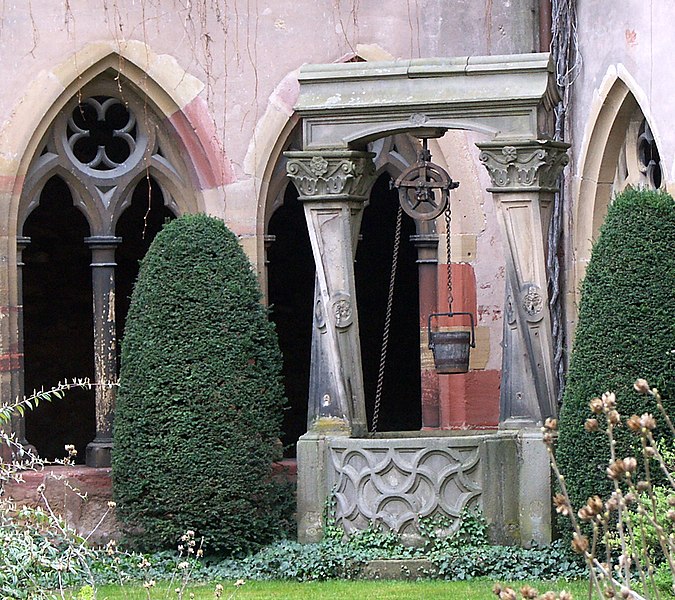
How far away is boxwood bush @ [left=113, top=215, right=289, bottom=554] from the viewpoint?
8.34 m

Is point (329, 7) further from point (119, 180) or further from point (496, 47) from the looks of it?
point (119, 180)

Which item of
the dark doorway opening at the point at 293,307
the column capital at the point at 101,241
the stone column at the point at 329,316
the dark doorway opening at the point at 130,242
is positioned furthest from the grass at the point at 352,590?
the dark doorway opening at the point at 130,242

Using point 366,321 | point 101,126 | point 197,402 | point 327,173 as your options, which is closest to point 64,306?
point 366,321

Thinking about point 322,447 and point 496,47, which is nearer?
point 322,447

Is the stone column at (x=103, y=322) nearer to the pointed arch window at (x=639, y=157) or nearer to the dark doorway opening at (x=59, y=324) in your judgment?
the pointed arch window at (x=639, y=157)

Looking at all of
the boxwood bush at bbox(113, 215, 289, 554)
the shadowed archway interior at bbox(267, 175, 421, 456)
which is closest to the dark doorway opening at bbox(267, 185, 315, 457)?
the shadowed archway interior at bbox(267, 175, 421, 456)

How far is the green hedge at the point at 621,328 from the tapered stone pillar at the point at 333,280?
136cm

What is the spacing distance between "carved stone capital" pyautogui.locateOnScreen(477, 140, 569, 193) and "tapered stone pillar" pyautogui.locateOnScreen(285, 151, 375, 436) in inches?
31.6

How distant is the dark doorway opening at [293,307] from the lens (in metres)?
14.2

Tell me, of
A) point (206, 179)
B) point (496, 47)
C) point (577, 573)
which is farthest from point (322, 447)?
point (496, 47)

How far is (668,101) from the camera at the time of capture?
8031 millimetres

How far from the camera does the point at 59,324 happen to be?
14258 mm

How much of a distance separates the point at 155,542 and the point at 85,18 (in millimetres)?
3500

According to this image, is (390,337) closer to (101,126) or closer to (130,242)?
(130,242)
